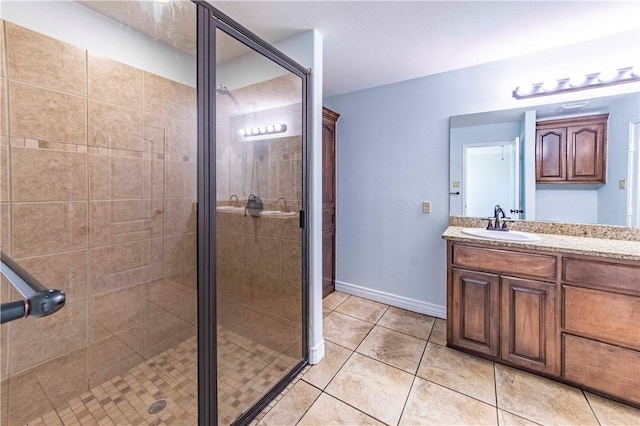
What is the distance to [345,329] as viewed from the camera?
2465 millimetres

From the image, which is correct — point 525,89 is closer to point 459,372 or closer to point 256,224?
point 459,372

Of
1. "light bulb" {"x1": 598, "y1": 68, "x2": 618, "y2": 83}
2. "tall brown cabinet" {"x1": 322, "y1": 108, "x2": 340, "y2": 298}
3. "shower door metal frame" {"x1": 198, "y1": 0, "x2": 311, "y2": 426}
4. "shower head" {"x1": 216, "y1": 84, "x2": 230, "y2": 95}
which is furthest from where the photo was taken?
"tall brown cabinet" {"x1": 322, "y1": 108, "x2": 340, "y2": 298}

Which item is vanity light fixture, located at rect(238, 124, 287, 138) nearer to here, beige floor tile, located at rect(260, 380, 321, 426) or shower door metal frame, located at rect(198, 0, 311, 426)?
shower door metal frame, located at rect(198, 0, 311, 426)

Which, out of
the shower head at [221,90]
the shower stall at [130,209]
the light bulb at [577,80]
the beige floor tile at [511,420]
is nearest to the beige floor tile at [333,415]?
the shower stall at [130,209]

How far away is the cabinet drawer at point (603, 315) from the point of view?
1549mm

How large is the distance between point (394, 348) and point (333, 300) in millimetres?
1021

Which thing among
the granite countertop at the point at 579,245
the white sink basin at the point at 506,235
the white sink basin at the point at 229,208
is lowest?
the granite countertop at the point at 579,245

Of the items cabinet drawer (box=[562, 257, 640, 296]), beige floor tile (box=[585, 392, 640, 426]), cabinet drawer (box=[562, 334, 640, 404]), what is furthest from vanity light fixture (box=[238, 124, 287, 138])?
beige floor tile (box=[585, 392, 640, 426])

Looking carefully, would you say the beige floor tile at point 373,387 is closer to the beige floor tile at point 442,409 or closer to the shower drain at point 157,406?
the beige floor tile at point 442,409

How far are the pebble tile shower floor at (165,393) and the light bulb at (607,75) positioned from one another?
304 cm

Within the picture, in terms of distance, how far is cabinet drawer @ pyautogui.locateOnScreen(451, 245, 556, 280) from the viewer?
1768mm

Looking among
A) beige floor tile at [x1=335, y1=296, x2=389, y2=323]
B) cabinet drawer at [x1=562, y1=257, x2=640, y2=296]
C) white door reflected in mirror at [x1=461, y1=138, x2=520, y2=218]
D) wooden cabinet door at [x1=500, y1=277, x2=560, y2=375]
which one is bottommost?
beige floor tile at [x1=335, y1=296, x2=389, y2=323]

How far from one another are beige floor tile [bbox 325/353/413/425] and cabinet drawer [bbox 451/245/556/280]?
918 mm

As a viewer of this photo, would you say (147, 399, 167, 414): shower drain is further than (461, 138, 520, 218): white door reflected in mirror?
No
